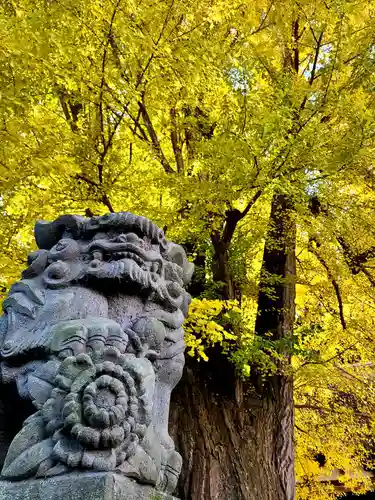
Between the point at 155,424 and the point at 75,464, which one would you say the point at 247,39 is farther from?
the point at 75,464

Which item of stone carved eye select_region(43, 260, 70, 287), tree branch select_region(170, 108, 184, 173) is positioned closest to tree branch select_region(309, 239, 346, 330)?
tree branch select_region(170, 108, 184, 173)

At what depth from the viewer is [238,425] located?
5766mm

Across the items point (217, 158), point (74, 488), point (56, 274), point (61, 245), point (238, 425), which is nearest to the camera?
point (74, 488)

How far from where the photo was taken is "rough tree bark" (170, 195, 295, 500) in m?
5.18

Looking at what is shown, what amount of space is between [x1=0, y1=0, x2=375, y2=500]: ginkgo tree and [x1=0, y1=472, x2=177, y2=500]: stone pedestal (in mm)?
3052

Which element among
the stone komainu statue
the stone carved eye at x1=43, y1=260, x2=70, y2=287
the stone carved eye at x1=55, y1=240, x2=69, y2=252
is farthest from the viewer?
Result: the stone carved eye at x1=55, y1=240, x2=69, y2=252

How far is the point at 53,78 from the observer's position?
4.61 metres

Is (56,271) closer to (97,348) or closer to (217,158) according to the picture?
(97,348)

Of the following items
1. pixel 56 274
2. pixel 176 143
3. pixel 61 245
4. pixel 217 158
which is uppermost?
pixel 176 143

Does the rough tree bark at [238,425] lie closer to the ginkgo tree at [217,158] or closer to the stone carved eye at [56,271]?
the ginkgo tree at [217,158]

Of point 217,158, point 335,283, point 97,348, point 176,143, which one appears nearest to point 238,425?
point 335,283

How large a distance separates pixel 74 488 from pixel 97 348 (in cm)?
62

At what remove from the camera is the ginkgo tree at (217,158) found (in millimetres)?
4652

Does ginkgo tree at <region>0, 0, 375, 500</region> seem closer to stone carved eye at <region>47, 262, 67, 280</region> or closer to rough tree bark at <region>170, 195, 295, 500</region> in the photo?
rough tree bark at <region>170, 195, 295, 500</region>
